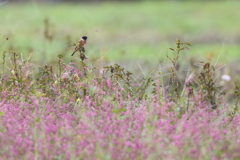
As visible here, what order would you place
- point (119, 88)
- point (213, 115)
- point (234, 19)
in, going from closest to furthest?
point (213, 115), point (119, 88), point (234, 19)

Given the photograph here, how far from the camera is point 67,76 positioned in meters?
4.74

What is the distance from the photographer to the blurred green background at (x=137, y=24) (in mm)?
16078

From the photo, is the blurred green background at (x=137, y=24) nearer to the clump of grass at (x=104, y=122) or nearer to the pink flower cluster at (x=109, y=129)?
the clump of grass at (x=104, y=122)

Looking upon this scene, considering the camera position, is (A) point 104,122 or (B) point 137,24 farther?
(B) point 137,24

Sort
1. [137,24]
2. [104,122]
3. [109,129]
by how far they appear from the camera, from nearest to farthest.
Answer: [109,129] → [104,122] → [137,24]

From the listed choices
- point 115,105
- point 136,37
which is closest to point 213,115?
point 115,105

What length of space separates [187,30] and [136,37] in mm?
1960

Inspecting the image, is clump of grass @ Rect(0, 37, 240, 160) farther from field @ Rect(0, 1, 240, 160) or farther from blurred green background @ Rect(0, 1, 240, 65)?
blurred green background @ Rect(0, 1, 240, 65)

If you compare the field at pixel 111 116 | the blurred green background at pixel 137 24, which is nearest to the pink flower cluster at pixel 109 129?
the field at pixel 111 116

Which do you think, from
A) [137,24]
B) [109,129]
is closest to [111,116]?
[109,129]

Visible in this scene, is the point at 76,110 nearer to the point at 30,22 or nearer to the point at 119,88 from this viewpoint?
the point at 119,88

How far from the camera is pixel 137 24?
19.7 meters

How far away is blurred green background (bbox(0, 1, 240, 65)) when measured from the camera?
16.1 m

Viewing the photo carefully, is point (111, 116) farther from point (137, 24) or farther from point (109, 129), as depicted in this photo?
Result: point (137, 24)
